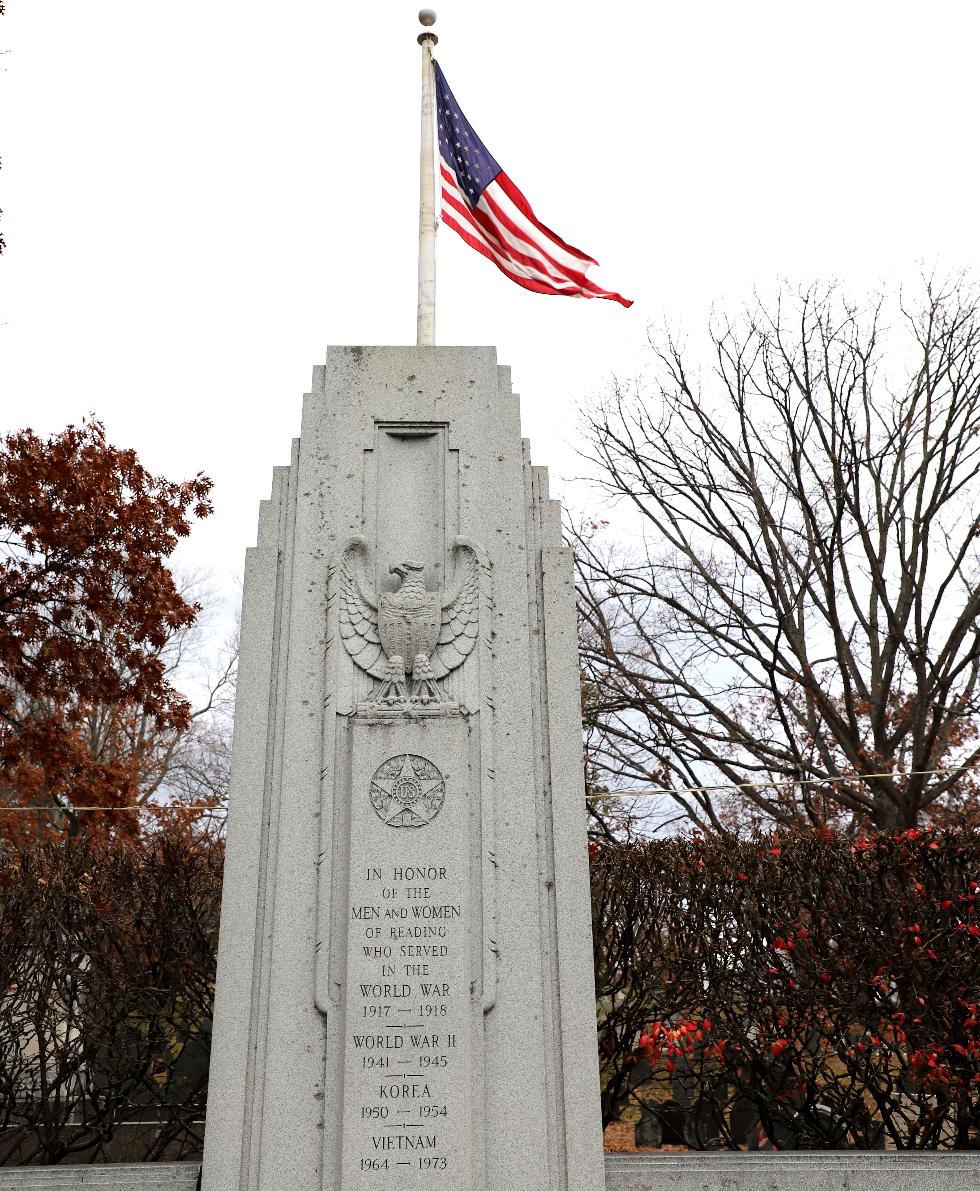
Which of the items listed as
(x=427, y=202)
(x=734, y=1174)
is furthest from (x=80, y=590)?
(x=734, y=1174)

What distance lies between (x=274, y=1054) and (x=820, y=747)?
1319 cm

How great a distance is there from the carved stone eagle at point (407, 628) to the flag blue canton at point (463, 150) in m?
3.89

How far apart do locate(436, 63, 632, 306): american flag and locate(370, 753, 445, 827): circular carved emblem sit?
4.38 m

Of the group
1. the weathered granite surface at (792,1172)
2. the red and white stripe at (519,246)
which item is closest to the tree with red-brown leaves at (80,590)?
the red and white stripe at (519,246)

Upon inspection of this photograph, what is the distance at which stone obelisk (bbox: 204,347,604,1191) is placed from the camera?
15.7 ft

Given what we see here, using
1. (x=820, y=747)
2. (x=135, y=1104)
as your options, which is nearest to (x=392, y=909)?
(x=135, y=1104)

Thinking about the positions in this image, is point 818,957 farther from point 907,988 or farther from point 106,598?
point 106,598

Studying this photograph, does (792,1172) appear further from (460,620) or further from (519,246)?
(519,246)

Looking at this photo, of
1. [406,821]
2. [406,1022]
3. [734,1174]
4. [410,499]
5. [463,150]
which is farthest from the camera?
[463,150]

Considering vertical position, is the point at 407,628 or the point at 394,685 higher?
the point at 407,628

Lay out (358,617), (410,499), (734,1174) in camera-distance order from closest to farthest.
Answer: (734,1174) → (358,617) → (410,499)

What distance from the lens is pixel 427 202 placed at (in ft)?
25.1

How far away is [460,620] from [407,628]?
1.06 ft

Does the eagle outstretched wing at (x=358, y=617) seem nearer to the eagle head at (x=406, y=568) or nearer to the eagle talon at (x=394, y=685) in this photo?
the eagle talon at (x=394, y=685)
